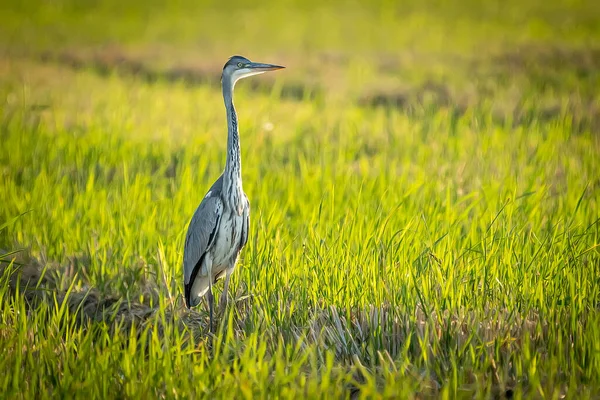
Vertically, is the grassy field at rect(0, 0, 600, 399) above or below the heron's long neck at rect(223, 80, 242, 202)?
below

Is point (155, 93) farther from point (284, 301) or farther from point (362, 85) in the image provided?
point (284, 301)

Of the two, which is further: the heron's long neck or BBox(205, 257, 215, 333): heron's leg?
the heron's long neck

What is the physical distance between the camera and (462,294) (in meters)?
4.22

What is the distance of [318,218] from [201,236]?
1.15 m

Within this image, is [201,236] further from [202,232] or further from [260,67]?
[260,67]

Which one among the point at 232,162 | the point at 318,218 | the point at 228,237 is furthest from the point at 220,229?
the point at 318,218

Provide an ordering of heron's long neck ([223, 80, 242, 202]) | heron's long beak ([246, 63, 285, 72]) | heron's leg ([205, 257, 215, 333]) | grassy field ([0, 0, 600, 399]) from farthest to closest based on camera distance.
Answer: heron's long beak ([246, 63, 285, 72]), heron's long neck ([223, 80, 242, 202]), heron's leg ([205, 257, 215, 333]), grassy field ([0, 0, 600, 399])

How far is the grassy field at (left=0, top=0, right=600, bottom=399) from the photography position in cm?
362

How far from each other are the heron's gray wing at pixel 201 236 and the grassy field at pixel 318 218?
0.17 m

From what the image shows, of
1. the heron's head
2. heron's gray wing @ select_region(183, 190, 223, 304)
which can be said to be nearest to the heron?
heron's gray wing @ select_region(183, 190, 223, 304)

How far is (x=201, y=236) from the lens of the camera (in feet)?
14.7

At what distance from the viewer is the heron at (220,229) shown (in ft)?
14.6

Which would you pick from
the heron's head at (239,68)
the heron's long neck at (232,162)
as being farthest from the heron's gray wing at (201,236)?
the heron's head at (239,68)

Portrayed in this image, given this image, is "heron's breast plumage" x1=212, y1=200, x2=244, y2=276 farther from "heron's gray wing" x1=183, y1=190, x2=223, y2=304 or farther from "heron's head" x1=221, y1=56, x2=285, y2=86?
"heron's head" x1=221, y1=56, x2=285, y2=86
